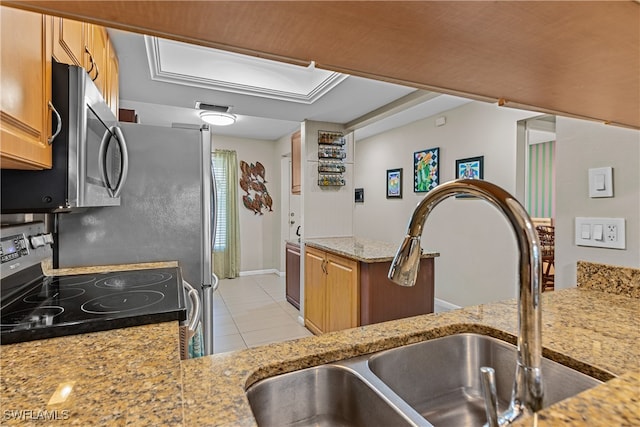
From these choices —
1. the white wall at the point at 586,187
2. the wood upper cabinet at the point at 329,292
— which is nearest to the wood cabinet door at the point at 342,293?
the wood upper cabinet at the point at 329,292

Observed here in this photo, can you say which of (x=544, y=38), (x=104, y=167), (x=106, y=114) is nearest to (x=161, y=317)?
(x=104, y=167)

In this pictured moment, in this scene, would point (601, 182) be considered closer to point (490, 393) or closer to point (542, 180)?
point (490, 393)

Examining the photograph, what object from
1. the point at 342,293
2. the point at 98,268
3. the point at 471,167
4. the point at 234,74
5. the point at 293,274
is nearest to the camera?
the point at 98,268

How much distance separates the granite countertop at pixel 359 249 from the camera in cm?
242

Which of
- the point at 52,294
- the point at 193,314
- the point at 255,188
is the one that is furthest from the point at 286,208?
the point at 52,294

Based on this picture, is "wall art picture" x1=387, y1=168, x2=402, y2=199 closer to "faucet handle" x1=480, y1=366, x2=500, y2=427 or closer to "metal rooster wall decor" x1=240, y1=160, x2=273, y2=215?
"metal rooster wall decor" x1=240, y1=160, x2=273, y2=215

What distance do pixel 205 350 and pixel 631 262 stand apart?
2301 mm

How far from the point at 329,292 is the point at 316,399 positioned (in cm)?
216

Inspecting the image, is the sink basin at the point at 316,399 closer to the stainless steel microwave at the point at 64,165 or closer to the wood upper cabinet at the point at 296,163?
the stainless steel microwave at the point at 64,165

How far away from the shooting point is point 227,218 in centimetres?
555

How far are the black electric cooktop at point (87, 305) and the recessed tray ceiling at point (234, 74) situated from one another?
4.49ft

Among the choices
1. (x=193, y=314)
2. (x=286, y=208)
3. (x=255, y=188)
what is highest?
(x=255, y=188)

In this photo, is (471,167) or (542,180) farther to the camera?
(542,180)

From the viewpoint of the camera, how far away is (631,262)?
4.11 ft
